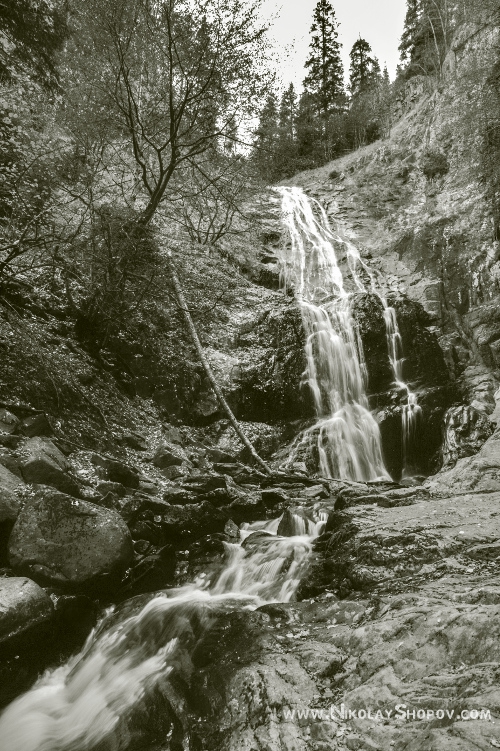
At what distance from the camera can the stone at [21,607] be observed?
4.24 meters

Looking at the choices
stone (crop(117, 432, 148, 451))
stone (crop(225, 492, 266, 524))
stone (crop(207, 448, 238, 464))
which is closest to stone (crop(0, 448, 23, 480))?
stone (crop(117, 432, 148, 451))

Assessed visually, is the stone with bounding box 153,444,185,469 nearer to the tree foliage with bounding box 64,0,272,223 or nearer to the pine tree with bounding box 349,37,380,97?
the tree foliage with bounding box 64,0,272,223

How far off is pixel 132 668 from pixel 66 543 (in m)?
1.57

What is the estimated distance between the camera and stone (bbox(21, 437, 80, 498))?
19.3ft

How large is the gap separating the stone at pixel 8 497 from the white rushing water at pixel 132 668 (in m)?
1.61

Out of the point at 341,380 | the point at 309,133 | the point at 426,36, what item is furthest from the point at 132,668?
the point at 426,36

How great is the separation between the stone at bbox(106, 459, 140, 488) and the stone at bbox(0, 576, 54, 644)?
8.60 ft

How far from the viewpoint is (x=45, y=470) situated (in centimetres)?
595

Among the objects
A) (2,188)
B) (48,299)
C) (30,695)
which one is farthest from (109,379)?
(30,695)

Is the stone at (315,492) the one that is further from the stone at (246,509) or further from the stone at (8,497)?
the stone at (8,497)

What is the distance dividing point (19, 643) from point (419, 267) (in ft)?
58.8

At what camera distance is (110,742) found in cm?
342

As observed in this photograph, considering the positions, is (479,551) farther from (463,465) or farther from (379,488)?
(379,488)

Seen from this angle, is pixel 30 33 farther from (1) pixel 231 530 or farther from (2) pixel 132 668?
(2) pixel 132 668
